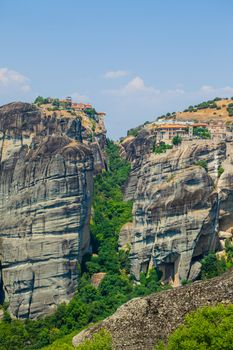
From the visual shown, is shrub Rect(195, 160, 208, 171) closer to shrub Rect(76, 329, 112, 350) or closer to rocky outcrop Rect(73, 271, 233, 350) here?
rocky outcrop Rect(73, 271, 233, 350)

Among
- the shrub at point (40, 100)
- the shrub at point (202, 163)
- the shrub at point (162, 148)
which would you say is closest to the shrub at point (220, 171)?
the shrub at point (202, 163)

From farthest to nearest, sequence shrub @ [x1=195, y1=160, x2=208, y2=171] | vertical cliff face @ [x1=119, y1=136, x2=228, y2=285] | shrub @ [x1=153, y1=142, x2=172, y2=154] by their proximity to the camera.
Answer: shrub @ [x1=153, y1=142, x2=172, y2=154], shrub @ [x1=195, y1=160, x2=208, y2=171], vertical cliff face @ [x1=119, y1=136, x2=228, y2=285]

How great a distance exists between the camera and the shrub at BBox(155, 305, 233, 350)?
2027cm

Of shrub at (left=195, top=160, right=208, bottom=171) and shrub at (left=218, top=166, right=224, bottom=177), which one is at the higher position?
shrub at (left=195, top=160, right=208, bottom=171)

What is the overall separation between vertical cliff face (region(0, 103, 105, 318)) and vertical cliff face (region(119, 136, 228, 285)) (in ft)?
13.1

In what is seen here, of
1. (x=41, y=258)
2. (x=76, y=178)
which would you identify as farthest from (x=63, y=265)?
(x=76, y=178)

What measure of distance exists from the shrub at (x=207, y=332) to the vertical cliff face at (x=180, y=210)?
28.5 metres

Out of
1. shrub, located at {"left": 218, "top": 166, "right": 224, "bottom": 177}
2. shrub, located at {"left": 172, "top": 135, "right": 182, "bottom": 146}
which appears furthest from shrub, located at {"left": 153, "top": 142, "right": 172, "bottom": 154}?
shrub, located at {"left": 218, "top": 166, "right": 224, "bottom": 177}

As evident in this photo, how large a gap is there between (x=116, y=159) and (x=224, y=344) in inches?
2145

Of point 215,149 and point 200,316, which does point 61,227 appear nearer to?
point 215,149

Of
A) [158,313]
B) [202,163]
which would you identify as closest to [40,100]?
[202,163]

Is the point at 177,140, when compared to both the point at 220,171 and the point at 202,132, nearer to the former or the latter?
the point at 202,132

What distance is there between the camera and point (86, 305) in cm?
4878

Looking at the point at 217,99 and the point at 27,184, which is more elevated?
the point at 217,99
